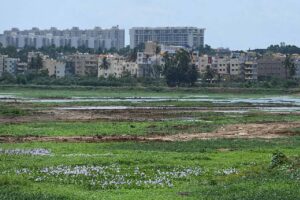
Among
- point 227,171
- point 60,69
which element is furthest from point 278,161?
point 60,69

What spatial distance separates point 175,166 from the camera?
2445 centimetres

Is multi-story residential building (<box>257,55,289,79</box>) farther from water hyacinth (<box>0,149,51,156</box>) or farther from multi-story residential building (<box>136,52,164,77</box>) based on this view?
water hyacinth (<box>0,149,51,156</box>)

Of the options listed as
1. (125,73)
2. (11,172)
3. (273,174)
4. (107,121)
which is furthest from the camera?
(125,73)

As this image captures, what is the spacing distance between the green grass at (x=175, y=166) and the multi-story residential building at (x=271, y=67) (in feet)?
438

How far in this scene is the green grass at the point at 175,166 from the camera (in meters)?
18.5

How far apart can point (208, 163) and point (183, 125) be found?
21.8 metres

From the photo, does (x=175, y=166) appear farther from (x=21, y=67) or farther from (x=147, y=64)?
(x=21, y=67)

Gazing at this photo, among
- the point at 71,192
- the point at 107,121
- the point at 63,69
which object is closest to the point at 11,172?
the point at 71,192

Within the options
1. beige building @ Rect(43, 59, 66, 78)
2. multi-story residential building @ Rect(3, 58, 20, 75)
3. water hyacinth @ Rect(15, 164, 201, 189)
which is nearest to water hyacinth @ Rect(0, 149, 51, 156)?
water hyacinth @ Rect(15, 164, 201, 189)

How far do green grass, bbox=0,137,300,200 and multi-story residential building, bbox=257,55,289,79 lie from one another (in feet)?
438

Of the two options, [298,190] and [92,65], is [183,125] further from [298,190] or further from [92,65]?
[92,65]

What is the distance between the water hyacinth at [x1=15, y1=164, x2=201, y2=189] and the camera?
20703 millimetres

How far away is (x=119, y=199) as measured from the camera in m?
18.0

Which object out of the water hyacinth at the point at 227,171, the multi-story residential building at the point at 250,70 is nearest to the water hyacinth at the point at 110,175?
the water hyacinth at the point at 227,171
